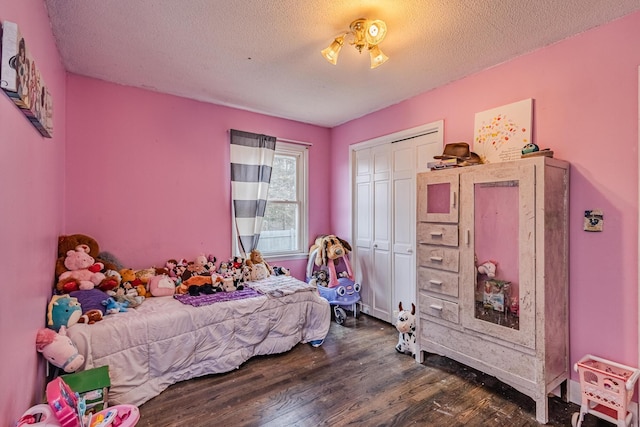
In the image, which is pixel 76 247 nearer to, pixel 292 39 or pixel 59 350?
pixel 59 350

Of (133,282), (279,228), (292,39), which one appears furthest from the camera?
(279,228)

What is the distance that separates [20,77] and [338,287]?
301 cm

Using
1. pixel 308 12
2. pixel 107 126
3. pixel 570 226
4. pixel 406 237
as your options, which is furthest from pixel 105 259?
pixel 570 226

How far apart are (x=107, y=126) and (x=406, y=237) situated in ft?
9.91

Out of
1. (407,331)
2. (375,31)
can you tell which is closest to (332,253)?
(407,331)

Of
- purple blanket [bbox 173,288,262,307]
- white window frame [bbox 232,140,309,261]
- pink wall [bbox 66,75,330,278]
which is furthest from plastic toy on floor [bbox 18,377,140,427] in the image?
white window frame [bbox 232,140,309,261]

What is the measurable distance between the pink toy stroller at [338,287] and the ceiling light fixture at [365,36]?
2.29 m

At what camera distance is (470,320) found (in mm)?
2232

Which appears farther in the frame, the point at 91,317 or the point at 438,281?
the point at 438,281

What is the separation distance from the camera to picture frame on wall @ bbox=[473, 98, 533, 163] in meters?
2.27

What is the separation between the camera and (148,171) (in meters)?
2.96

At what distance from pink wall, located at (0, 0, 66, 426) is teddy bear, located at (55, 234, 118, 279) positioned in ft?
0.70

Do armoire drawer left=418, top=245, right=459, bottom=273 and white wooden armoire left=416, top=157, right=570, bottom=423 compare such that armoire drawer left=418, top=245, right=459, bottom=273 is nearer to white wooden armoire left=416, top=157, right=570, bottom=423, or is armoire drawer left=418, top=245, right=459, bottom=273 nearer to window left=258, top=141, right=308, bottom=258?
white wooden armoire left=416, top=157, right=570, bottom=423

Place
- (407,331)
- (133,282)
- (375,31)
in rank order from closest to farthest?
(375,31), (133,282), (407,331)
